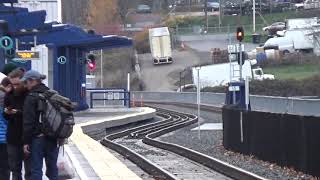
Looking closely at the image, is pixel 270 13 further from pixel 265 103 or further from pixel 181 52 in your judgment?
pixel 265 103

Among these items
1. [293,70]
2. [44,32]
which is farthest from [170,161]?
[293,70]

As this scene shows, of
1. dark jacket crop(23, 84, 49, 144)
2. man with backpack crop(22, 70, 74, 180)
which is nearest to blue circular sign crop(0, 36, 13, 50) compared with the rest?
man with backpack crop(22, 70, 74, 180)

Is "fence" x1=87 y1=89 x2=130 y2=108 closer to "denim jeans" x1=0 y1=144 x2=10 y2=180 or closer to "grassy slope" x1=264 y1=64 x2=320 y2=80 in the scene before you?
"grassy slope" x1=264 y1=64 x2=320 y2=80

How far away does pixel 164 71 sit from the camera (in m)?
89.9

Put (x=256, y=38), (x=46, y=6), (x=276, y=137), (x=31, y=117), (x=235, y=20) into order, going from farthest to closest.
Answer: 1. (x=235, y=20)
2. (x=256, y=38)
3. (x=46, y=6)
4. (x=276, y=137)
5. (x=31, y=117)

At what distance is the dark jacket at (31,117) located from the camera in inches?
391

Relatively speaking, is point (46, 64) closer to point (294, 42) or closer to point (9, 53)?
point (9, 53)

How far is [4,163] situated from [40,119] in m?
0.94

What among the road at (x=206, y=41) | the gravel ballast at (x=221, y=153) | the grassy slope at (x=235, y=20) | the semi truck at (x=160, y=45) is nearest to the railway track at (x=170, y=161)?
the gravel ballast at (x=221, y=153)

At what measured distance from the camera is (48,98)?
1005 cm

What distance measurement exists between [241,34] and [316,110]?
23.8 ft

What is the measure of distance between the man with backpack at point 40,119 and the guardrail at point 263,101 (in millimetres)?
17147

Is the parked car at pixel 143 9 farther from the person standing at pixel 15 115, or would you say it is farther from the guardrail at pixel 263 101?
the person standing at pixel 15 115

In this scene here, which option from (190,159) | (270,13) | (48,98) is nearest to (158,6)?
(270,13)
